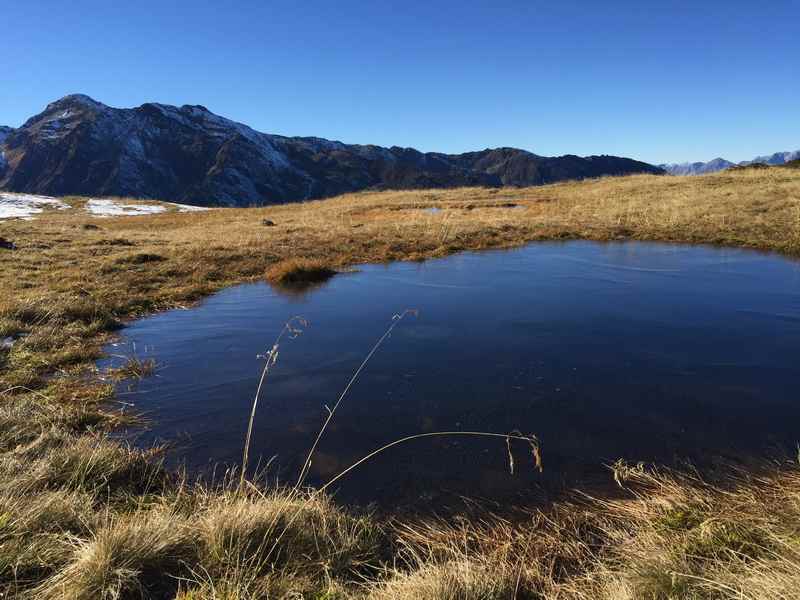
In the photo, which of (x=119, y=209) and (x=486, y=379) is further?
(x=119, y=209)

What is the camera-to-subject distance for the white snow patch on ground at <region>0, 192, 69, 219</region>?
175 feet

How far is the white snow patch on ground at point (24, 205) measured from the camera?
53425 mm

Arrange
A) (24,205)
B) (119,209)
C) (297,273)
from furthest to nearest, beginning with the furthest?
(24,205) → (119,209) → (297,273)

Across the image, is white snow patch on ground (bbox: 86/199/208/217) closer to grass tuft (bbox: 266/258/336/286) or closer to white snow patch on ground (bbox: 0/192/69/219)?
white snow patch on ground (bbox: 0/192/69/219)

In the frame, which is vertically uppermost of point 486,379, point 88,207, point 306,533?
point 88,207

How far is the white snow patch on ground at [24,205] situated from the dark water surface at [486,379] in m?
57.3

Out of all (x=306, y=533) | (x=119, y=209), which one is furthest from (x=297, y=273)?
(x=119, y=209)

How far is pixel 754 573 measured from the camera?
293 centimetres

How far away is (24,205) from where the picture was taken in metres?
62.0

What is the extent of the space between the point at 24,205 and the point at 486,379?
77.6m

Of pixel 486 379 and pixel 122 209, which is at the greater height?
pixel 122 209

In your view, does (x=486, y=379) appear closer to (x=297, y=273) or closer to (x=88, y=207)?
(x=297, y=273)

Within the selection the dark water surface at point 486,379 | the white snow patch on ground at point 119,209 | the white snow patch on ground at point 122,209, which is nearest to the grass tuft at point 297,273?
the dark water surface at point 486,379

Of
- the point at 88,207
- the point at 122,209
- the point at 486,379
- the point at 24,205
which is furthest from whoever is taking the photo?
the point at 24,205
